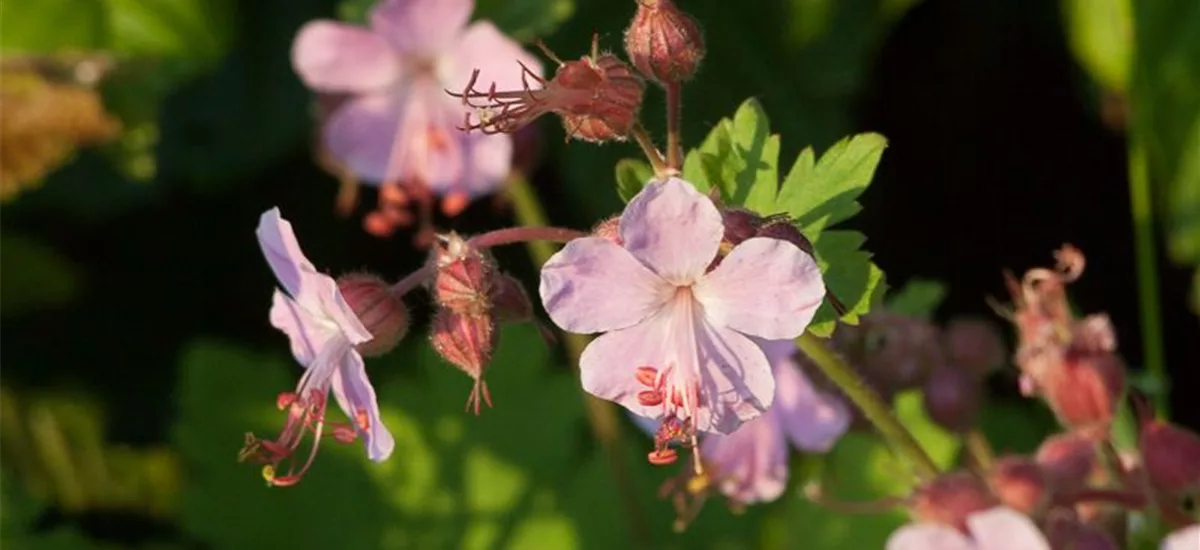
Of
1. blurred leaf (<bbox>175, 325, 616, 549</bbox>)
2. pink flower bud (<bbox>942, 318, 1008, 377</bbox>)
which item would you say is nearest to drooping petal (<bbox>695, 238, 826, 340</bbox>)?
pink flower bud (<bbox>942, 318, 1008, 377</bbox>)

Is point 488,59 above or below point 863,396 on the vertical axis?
above

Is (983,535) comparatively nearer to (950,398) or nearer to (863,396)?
(863,396)

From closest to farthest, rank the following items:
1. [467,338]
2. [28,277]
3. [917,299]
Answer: [467,338]
[917,299]
[28,277]

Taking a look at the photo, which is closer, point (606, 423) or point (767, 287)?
point (767, 287)

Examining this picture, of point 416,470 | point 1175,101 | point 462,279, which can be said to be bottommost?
point 416,470

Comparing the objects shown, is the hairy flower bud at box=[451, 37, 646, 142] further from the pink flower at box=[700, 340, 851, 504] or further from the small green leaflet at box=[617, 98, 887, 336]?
the pink flower at box=[700, 340, 851, 504]

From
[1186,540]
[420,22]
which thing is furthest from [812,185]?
[420,22]
